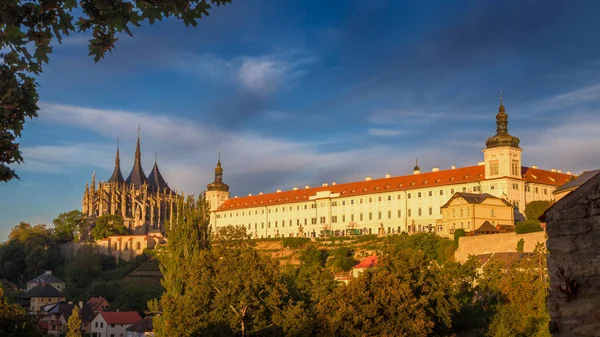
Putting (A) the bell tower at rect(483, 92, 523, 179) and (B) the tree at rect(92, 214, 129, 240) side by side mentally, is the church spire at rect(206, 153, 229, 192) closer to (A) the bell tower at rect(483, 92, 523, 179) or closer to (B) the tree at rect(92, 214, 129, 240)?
(B) the tree at rect(92, 214, 129, 240)

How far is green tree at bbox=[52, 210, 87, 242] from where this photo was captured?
5266 inches

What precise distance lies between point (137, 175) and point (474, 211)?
324 ft

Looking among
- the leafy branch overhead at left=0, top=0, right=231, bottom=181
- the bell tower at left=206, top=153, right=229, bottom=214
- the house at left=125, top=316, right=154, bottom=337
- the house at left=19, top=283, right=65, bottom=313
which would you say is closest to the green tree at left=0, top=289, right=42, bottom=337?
the house at left=125, top=316, right=154, bottom=337

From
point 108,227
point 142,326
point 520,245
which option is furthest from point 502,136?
point 108,227

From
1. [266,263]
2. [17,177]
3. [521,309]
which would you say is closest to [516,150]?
[521,309]

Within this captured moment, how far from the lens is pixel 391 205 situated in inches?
3794

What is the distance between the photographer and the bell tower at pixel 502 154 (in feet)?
282

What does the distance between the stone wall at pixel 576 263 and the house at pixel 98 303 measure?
3066 inches

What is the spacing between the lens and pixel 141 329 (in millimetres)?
68125

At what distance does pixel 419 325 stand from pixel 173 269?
53.9 feet

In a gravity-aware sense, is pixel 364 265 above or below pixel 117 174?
below

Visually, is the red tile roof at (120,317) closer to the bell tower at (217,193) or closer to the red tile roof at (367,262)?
the red tile roof at (367,262)

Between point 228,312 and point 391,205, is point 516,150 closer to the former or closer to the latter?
point 391,205

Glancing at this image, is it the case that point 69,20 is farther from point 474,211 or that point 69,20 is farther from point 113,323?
point 474,211
